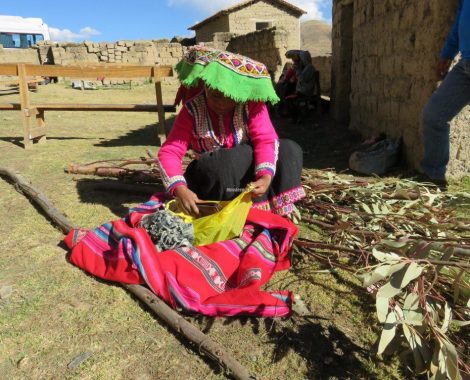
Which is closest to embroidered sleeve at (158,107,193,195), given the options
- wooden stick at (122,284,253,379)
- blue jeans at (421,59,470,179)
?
wooden stick at (122,284,253,379)

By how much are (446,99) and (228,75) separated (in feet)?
5.72

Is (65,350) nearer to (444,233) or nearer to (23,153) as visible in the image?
(444,233)

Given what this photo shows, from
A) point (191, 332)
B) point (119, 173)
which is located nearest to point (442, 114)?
point (191, 332)

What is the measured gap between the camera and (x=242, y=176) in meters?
2.61

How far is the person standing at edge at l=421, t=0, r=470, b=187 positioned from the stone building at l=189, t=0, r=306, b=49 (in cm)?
2056

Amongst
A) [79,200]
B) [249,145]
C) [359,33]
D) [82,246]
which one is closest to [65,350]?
[82,246]

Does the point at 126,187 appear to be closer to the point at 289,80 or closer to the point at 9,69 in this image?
the point at 9,69

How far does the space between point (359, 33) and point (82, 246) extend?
5078 mm

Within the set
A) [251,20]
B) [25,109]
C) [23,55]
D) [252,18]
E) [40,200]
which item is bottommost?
[40,200]

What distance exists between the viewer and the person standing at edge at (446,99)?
115 inches

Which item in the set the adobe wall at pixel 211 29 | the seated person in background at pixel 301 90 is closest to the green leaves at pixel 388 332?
the seated person in background at pixel 301 90

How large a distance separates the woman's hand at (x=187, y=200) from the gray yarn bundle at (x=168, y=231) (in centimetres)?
11

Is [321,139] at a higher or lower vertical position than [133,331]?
higher

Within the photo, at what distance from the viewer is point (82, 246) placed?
7.86ft
